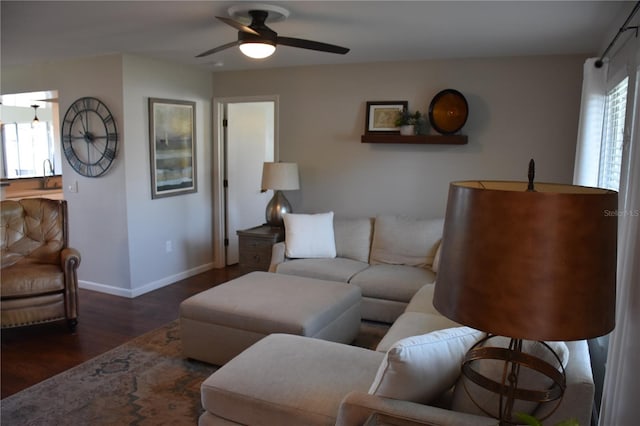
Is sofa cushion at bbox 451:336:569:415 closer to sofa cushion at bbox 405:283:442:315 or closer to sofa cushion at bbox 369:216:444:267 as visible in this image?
sofa cushion at bbox 405:283:442:315

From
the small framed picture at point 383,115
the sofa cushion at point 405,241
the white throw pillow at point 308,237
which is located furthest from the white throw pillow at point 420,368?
the small framed picture at point 383,115

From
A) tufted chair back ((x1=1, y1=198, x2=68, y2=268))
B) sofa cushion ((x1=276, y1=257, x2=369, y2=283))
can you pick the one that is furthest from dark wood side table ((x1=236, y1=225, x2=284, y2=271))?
tufted chair back ((x1=1, y1=198, x2=68, y2=268))

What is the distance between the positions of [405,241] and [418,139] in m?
0.98

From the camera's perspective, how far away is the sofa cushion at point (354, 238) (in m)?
4.51

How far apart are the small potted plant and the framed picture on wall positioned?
2.35m

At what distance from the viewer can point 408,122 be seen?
446 centimetres

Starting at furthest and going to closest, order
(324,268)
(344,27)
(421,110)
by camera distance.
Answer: (421,110) < (324,268) < (344,27)

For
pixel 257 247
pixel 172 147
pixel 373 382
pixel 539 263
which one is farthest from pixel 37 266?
pixel 539 263

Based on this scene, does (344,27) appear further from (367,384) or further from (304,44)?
(367,384)

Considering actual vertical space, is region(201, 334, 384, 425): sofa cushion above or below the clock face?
below

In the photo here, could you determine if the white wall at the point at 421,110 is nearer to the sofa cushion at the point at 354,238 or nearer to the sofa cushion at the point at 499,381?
the sofa cushion at the point at 354,238

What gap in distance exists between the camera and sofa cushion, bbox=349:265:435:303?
12.4 ft

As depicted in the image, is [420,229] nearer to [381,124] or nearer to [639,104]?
[381,124]

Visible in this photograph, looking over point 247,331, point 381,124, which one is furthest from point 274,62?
point 247,331
